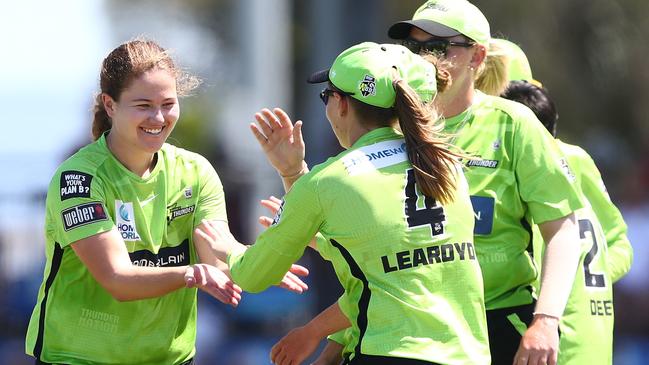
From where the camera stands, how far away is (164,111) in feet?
14.7

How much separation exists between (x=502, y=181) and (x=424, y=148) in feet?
2.29

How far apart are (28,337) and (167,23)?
13318 millimetres

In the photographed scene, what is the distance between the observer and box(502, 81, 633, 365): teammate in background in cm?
496

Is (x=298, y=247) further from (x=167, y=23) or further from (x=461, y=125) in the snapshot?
(x=167, y=23)

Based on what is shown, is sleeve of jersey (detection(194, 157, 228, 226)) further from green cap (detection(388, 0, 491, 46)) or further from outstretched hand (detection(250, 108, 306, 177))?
green cap (detection(388, 0, 491, 46))

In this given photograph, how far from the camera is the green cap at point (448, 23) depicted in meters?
4.62

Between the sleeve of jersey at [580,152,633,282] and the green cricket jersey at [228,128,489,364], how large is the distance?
151 centimetres

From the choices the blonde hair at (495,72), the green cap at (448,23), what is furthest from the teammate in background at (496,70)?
the green cap at (448,23)

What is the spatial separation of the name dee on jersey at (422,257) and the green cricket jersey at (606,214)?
150 cm

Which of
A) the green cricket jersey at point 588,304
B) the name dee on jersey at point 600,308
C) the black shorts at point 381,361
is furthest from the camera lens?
the name dee on jersey at point 600,308

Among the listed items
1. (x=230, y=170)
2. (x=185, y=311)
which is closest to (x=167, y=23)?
(x=230, y=170)

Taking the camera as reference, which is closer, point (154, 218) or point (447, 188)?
point (447, 188)

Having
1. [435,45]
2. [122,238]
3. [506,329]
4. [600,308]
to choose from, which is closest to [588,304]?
[600,308]

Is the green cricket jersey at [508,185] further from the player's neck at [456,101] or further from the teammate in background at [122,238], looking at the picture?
the teammate in background at [122,238]
